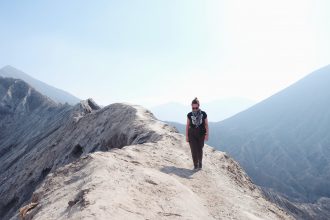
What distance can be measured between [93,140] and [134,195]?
2079 centimetres

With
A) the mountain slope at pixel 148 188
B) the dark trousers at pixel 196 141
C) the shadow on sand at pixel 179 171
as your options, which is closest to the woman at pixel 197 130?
the dark trousers at pixel 196 141

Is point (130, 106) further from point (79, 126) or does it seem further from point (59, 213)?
point (59, 213)

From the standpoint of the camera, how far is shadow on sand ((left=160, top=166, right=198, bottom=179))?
1289cm

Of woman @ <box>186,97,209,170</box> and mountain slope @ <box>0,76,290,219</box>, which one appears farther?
woman @ <box>186,97,209,170</box>

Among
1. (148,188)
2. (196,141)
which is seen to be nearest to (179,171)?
(196,141)

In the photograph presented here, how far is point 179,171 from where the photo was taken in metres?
13.4

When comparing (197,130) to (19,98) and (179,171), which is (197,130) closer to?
(179,171)

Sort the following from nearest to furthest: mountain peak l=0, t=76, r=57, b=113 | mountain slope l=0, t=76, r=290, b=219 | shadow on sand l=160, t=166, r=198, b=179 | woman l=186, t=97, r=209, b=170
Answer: mountain slope l=0, t=76, r=290, b=219 → shadow on sand l=160, t=166, r=198, b=179 → woman l=186, t=97, r=209, b=170 → mountain peak l=0, t=76, r=57, b=113

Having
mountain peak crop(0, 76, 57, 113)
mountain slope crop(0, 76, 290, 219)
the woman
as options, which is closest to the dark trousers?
the woman

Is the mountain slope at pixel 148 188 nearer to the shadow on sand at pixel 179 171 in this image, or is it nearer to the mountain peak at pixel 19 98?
the shadow on sand at pixel 179 171

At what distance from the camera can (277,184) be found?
142 m

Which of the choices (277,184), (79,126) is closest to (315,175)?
(277,184)

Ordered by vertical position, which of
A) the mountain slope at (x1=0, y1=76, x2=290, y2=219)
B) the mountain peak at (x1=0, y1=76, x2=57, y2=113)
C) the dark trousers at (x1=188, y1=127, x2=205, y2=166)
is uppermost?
the dark trousers at (x1=188, y1=127, x2=205, y2=166)

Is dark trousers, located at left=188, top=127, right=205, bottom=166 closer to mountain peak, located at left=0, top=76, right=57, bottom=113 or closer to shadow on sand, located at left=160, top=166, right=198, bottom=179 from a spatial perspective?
shadow on sand, located at left=160, top=166, right=198, bottom=179
